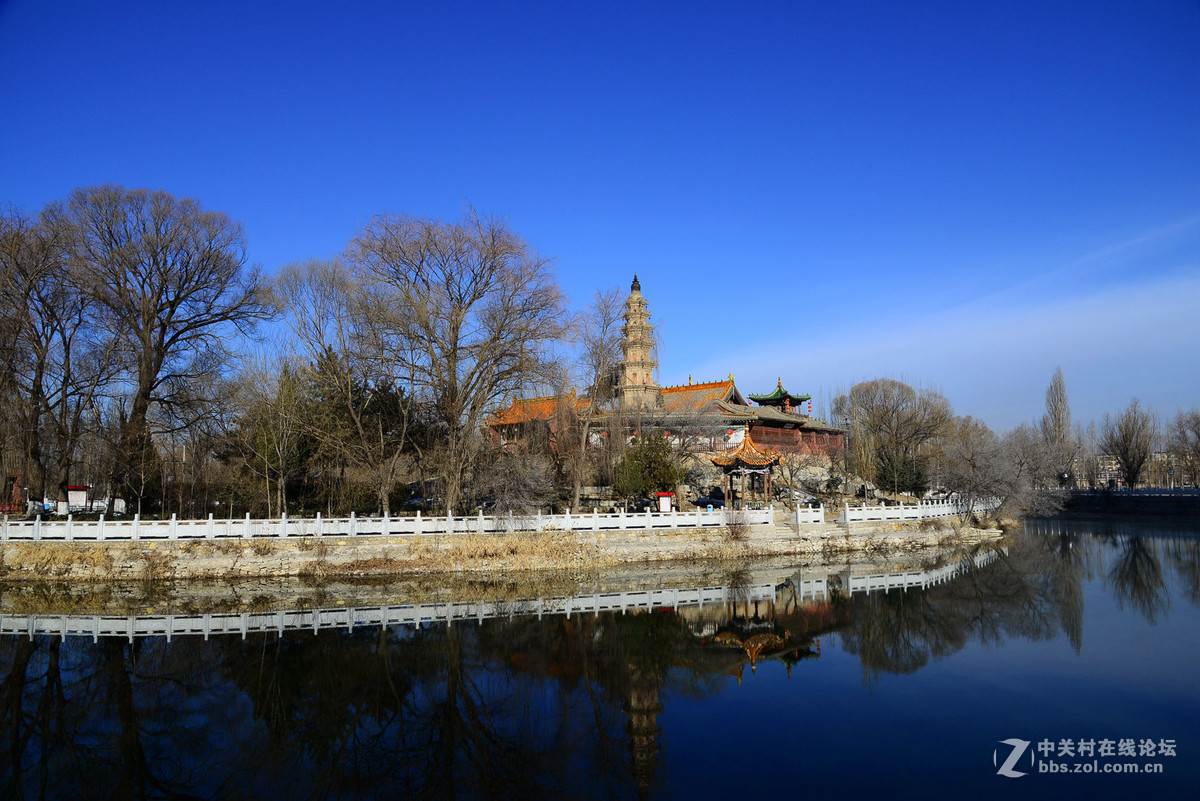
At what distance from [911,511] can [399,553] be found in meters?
18.2

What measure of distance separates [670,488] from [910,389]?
96.3 ft

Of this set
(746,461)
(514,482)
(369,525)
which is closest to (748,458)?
(746,461)

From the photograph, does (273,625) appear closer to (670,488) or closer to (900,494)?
(670,488)

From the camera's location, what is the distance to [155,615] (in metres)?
15.0

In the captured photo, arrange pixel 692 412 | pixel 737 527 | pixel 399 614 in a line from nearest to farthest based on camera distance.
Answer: pixel 399 614 → pixel 737 527 → pixel 692 412

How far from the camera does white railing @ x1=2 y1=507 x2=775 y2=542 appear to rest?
18.2 metres

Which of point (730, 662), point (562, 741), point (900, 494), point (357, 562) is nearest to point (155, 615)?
point (357, 562)

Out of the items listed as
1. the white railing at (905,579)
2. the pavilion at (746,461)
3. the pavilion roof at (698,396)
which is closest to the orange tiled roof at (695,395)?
the pavilion roof at (698,396)

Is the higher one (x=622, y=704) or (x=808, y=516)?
(x=808, y=516)

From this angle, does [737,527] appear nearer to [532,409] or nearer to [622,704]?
[532,409]

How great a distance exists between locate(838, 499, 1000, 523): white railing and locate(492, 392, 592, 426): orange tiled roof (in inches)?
399

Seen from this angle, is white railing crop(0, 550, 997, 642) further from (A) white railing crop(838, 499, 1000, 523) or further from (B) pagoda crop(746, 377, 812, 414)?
(B) pagoda crop(746, 377, 812, 414)

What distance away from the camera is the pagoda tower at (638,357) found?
38.8 m

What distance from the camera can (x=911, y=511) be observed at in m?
26.8
